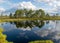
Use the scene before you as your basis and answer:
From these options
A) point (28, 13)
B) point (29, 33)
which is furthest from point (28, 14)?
point (29, 33)

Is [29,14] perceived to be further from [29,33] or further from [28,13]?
[29,33]

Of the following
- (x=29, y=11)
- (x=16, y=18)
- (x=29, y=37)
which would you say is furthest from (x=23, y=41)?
(x=29, y=11)

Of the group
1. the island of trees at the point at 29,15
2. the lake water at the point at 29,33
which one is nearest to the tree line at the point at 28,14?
the island of trees at the point at 29,15

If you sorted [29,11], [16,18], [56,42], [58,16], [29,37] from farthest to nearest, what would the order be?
1. [58,16]
2. [29,11]
3. [16,18]
4. [29,37]
5. [56,42]

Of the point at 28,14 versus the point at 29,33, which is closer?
the point at 29,33

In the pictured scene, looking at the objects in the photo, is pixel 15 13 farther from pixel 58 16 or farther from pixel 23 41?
pixel 23 41

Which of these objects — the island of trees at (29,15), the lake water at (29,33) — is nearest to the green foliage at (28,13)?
the island of trees at (29,15)

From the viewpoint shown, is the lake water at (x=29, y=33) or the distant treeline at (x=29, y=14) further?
the distant treeline at (x=29, y=14)

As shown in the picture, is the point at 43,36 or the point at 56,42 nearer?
the point at 56,42

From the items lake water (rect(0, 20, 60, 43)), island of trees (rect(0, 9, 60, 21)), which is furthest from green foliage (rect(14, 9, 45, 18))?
lake water (rect(0, 20, 60, 43))

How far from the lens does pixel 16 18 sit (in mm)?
31297

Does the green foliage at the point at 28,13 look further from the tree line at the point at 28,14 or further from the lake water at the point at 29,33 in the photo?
the lake water at the point at 29,33

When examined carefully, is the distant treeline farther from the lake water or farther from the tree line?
the lake water

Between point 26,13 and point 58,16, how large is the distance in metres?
6.82
